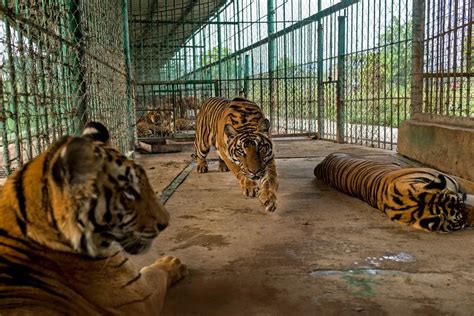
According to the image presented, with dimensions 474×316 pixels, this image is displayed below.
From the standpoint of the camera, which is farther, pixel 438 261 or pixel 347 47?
pixel 347 47

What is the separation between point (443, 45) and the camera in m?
5.70

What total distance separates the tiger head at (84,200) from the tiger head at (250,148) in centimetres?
265

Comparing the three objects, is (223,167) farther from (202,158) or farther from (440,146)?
(440,146)

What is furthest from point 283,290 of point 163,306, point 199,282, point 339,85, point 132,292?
point 339,85

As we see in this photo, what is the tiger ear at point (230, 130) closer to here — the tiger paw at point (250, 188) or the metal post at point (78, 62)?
the tiger paw at point (250, 188)

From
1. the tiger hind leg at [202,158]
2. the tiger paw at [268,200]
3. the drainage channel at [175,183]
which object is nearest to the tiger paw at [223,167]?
the tiger hind leg at [202,158]

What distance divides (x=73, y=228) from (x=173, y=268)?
1070mm

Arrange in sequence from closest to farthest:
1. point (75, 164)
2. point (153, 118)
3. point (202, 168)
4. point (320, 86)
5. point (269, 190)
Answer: point (75, 164) < point (269, 190) < point (202, 168) < point (320, 86) < point (153, 118)

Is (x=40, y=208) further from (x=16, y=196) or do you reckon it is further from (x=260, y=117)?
(x=260, y=117)

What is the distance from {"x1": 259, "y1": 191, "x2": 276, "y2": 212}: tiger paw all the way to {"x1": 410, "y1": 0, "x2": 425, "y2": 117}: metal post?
11.8ft

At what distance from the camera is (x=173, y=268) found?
8.36ft

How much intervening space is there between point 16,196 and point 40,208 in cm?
12

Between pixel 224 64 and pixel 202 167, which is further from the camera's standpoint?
pixel 224 64

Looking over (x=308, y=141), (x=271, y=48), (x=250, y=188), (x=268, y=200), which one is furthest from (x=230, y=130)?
(x=271, y=48)
